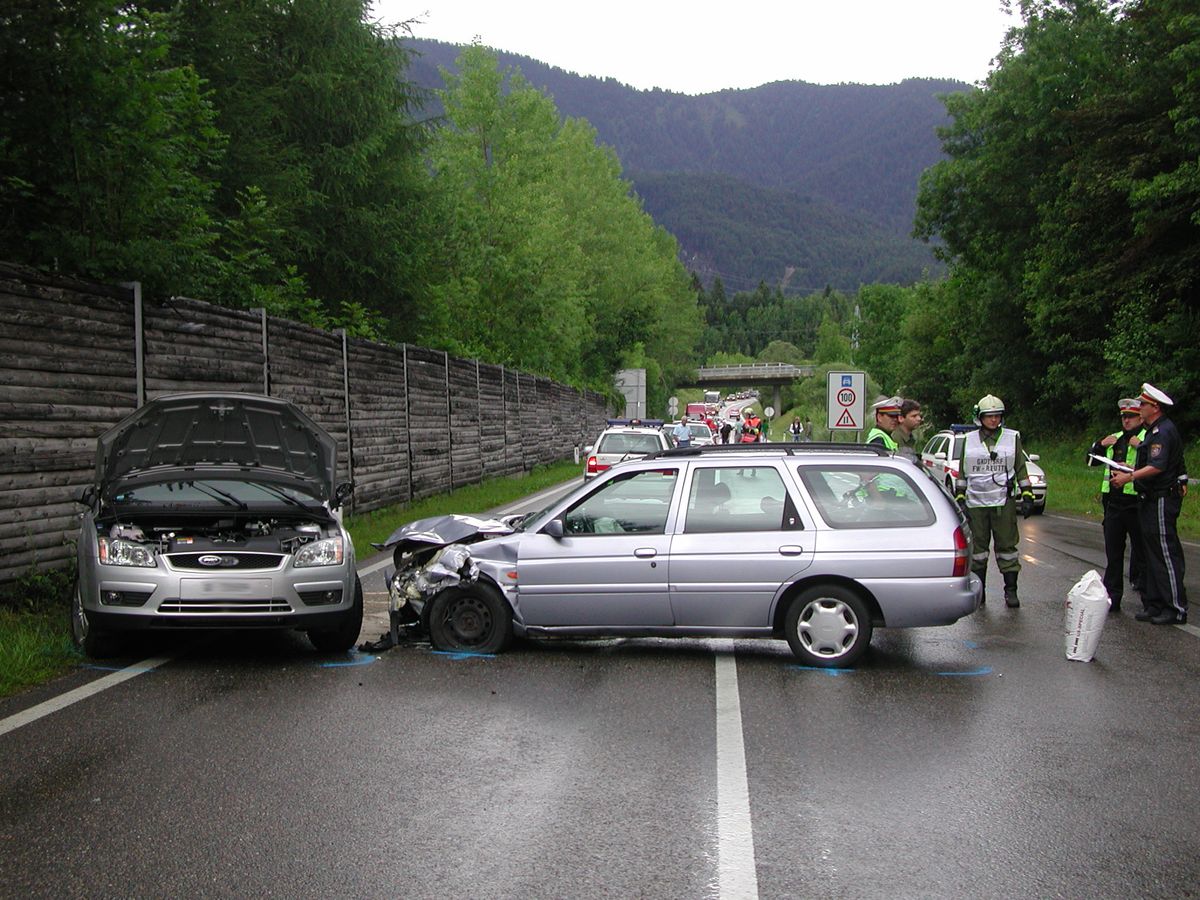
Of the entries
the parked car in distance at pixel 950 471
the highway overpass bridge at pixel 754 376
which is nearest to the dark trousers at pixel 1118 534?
the parked car in distance at pixel 950 471

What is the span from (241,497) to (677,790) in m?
4.32

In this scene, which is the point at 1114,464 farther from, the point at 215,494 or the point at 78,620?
the point at 78,620

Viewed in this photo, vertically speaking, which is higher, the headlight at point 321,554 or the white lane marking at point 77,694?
the headlight at point 321,554

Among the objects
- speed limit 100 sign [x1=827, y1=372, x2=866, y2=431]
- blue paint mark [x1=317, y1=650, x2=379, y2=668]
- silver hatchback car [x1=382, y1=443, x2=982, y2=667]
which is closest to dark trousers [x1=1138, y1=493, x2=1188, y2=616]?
silver hatchback car [x1=382, y1=443, x2=982, y2=667]

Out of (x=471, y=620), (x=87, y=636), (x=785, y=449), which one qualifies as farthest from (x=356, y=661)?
(x=785, y=449)

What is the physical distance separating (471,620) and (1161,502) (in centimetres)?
576

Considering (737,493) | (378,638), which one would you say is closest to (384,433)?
(378,638)

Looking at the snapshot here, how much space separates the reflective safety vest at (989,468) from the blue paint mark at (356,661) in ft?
19.0

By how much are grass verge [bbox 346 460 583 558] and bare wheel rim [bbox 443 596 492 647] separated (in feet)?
18.4

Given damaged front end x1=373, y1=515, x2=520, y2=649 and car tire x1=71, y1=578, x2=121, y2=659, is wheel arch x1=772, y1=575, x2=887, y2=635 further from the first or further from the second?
car tire x1=71, y1=578, x2=121, y2=659

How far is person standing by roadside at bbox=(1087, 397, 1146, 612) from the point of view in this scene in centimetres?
1029

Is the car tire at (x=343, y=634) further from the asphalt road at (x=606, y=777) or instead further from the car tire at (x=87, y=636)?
the car tire at (x=87, y=636)

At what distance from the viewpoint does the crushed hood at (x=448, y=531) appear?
887cm

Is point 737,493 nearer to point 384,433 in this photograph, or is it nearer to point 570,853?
point 570,853
